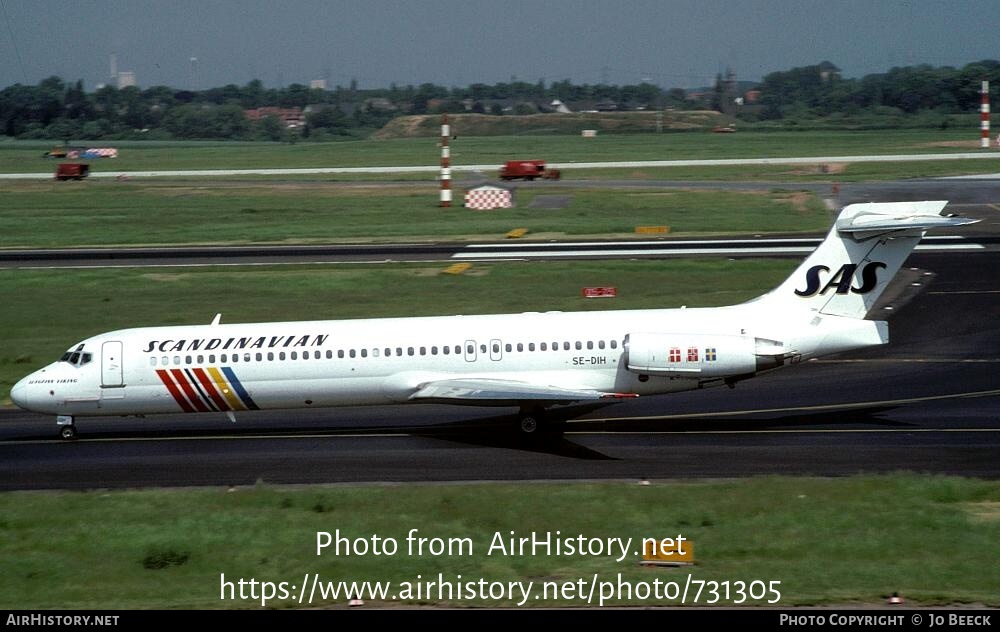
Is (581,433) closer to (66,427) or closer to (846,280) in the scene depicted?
(846,280)

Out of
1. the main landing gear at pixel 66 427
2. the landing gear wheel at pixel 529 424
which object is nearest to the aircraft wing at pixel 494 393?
the landing gear wheel at pixel 529 424

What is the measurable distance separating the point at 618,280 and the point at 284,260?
58.7 ft

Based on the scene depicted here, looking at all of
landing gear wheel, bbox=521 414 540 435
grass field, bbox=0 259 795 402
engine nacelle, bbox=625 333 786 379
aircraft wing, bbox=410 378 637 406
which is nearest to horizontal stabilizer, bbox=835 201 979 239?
engine nacelle, bbox=625 333 786 379

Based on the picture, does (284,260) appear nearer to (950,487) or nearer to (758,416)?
(758,416)

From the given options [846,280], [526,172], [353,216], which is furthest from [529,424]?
[526,172]

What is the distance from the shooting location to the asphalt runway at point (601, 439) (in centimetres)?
2481

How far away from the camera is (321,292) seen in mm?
47875

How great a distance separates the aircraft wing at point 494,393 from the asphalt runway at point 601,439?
110 centimetres

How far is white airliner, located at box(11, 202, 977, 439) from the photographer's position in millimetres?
27531

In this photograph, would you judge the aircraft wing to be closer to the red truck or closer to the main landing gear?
the main landing gear

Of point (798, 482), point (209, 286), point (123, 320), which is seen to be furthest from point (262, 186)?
point (798, 482)

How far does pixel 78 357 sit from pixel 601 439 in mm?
13192

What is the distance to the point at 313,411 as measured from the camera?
3175cm

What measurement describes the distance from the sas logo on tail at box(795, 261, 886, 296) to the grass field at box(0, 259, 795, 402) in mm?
14610
